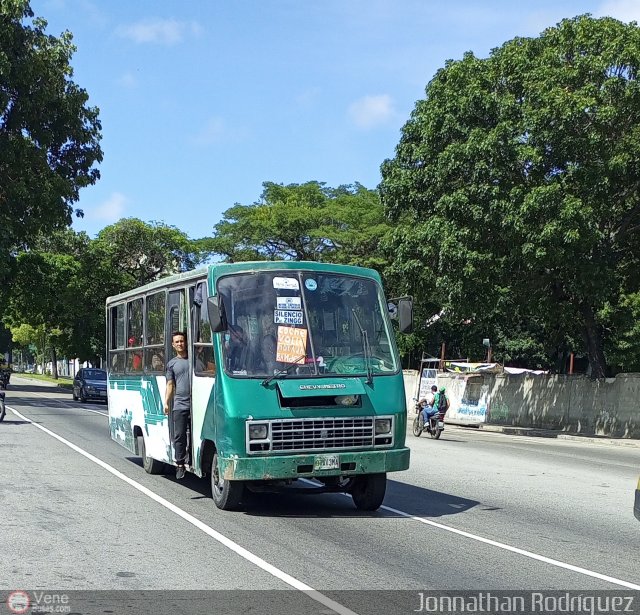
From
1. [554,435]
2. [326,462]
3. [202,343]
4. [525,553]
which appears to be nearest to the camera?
[525,553]

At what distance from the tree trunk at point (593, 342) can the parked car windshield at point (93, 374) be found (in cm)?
2117

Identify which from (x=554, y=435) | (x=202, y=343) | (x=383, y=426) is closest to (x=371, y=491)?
(x=383, y=426)

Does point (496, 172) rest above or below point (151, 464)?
above

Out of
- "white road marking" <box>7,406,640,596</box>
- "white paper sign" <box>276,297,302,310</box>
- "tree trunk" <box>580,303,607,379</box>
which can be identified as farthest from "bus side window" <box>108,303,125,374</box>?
"tree trunk" <box>580,303,607,379</box>

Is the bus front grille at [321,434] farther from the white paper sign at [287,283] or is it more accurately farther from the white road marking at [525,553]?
the white paper sign at [287,283]

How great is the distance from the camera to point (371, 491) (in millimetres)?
10836

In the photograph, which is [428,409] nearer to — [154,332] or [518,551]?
[154,332]

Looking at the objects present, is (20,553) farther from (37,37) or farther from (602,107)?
(37,37)

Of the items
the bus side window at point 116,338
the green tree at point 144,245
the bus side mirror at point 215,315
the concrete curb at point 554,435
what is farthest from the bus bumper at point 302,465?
the green tree at point 144,245

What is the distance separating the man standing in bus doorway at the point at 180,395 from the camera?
11531mm

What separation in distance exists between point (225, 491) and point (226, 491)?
0.03 m

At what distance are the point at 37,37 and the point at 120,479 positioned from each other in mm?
26823

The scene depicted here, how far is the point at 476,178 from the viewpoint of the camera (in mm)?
28266

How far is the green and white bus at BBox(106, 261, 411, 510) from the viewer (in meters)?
9.95
